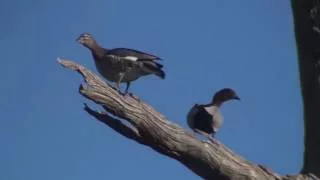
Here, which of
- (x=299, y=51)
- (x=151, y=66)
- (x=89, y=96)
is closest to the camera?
(x=89, y=96)

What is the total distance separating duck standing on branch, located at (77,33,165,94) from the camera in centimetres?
813

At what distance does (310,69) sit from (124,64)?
361 centimetres

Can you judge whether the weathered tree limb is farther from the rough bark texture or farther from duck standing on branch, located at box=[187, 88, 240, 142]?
duck standing on branch, located at box=[187, 88, 240, 142]

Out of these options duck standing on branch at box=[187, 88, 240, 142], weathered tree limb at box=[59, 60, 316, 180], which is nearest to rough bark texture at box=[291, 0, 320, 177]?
weathered tree limb at box=[59, 60, 316, 180]

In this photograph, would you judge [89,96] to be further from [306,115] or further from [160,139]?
[306,115]

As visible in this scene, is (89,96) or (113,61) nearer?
(89,96)

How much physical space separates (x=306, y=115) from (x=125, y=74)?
3682mm

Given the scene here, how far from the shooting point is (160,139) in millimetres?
4977

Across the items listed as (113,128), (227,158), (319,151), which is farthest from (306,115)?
(113,128)

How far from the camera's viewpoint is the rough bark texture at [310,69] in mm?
5027

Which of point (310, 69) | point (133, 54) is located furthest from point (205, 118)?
point (310, 69)

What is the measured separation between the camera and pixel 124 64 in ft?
27.6

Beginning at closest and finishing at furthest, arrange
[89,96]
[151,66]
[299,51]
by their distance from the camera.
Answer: [89,96] → [299,51] → [151,66]

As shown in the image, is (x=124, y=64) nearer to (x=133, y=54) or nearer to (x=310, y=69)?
(x=133, y=54)
